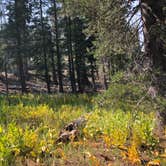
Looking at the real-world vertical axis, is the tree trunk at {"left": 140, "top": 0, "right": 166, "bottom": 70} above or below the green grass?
above

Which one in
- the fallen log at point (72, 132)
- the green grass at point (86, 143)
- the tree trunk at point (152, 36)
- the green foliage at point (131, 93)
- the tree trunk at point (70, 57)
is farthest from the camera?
the tree trunk at point (70, 57)

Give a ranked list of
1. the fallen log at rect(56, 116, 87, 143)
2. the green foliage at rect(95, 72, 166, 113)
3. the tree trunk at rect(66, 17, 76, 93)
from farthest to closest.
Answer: the tree trunk at rect(66, 17, 76, 93)
the green foliage at rect(95, 72, 166, 113)
the fallen log at rect(56, 116, 87, 143)

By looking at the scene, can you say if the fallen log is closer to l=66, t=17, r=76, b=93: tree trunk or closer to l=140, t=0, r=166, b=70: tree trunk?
l=140, t=0, r=166, b=70: tree trunk

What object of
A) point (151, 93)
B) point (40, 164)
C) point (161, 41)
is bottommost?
point (40, 164)

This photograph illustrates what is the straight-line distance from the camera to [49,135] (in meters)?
7.05

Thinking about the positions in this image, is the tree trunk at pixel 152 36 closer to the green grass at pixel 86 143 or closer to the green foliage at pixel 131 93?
the green foliage at pixel 131 93

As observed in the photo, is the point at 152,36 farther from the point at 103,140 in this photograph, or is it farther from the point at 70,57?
the point at 70,57

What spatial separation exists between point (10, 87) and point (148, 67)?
33.2 m

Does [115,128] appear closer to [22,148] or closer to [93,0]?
[22,148]

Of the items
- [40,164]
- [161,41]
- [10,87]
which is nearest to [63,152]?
[40,164]

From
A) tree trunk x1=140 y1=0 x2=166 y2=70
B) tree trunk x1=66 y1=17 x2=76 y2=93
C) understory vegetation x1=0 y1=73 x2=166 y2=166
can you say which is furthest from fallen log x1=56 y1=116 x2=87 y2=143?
tree trunk x1=66 y1=17 x2=76 y2=93

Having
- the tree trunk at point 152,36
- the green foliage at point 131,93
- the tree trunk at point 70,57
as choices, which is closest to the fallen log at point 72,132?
the green foliage at point 131,93

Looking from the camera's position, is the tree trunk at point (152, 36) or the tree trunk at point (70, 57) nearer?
the tree trunk at point (152, 36)

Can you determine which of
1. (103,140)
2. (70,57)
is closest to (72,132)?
(103,140)
